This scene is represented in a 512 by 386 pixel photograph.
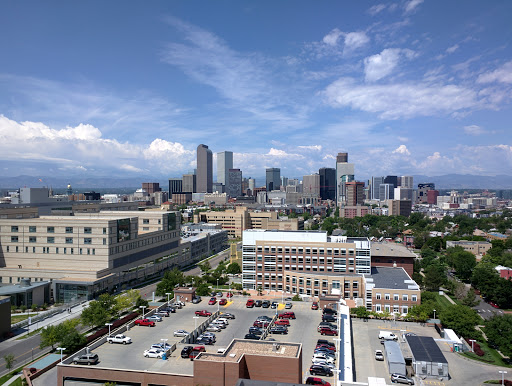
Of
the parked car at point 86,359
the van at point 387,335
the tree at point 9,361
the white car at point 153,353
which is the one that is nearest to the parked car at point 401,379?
the van at point 387,335

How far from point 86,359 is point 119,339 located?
211 inches

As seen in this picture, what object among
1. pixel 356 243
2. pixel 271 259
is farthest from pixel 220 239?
pixel 356 243

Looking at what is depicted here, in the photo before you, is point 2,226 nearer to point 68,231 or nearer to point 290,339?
point 68,231

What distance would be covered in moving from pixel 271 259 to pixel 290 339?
3626 centimetres

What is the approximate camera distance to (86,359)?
3372cm

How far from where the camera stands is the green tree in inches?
1945

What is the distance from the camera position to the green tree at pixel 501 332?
49406 mm

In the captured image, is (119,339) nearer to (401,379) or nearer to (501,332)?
(401,379)

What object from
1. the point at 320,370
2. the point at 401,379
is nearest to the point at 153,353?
the point at 320,370

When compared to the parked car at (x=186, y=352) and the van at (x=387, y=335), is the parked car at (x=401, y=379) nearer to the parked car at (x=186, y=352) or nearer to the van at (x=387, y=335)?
the van at (x=387, y=335)

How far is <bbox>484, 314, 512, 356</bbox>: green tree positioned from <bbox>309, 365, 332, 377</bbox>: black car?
2935cm

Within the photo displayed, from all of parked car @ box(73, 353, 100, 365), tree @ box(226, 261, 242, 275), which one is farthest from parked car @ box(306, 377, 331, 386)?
tree @ box(226, 261, 242, 275)

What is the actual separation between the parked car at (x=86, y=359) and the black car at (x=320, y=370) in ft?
62.2

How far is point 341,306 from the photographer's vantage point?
173 feet
